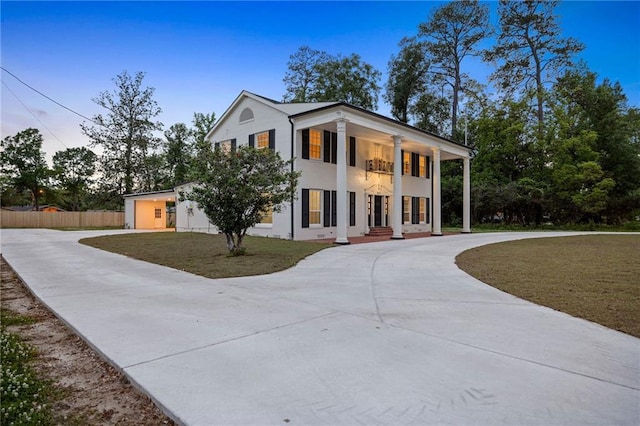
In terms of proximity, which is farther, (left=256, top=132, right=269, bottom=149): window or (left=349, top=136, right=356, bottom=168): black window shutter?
(left=349, top=136, right=356, bottom=168): black window shutter

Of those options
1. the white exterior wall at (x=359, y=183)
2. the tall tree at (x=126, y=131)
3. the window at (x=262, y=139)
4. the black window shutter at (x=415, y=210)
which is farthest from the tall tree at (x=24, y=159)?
the black window shutter at (x=415, y=210)

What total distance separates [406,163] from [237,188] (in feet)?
45.1

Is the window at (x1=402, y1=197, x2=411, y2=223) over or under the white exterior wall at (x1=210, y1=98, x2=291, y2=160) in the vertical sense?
under

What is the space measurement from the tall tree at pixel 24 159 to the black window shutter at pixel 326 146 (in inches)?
1418

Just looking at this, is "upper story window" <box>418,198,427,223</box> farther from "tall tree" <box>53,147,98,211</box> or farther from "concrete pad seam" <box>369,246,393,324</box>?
"tall tree" <box>53,147,98,211</box>

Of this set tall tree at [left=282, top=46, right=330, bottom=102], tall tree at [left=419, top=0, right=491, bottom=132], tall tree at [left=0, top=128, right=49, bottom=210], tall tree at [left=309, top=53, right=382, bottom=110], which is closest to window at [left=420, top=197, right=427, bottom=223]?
tall tree at [left=419, top=0, right=491, bottom=132]

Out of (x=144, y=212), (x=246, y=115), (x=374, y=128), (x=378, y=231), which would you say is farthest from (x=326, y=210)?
(x=144, y=212)

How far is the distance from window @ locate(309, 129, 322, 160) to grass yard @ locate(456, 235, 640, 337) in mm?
7986

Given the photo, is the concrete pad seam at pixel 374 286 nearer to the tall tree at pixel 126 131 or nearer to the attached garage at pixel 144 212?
the attached garage at pixel 144 212

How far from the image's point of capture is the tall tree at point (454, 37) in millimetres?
29234

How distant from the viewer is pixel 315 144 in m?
15.8

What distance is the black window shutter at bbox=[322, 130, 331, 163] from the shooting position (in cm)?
1602

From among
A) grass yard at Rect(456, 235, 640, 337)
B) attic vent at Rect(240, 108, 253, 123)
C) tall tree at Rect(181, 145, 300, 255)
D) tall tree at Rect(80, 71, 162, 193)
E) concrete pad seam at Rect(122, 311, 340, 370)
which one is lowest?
concrete pad seam at Rect(122, 311, 340, 370)

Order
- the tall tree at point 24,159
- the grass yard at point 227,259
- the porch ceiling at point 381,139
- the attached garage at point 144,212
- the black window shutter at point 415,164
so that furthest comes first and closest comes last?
the tall tree at point 24,159, the attached garage at point 144,212, the black window shutter at point 415,164, the porch ceiling at point 381,139, the grass yard at point 227,259
